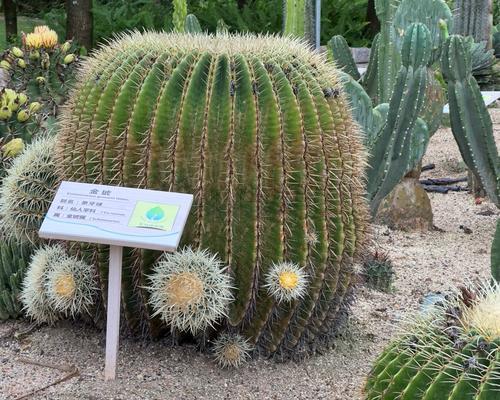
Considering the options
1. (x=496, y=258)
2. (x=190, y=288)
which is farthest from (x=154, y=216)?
(x=496, y=258)

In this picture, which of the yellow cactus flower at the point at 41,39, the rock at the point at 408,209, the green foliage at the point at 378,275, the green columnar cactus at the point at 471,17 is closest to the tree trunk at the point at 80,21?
the green columnar cactus at the point at 471,17

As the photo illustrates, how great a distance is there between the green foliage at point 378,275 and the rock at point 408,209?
1.52 m

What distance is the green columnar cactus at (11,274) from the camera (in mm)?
3584

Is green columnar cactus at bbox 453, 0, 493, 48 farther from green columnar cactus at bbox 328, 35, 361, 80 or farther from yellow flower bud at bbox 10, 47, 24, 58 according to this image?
yellow flower bud at bbox 10, 47, 24, 58

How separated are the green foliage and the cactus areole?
3.17ft

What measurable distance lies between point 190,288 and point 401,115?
2.41 meters

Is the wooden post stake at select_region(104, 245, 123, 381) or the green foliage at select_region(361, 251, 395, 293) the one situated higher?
the wooden post stake at select_region(104, 245, 123, 381)

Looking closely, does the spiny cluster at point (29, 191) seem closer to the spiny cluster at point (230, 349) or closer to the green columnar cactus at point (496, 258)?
the spiny cluster at point (230, 349)

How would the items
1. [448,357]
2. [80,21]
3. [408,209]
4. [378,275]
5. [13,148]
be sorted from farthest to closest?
[80,21] < [408,209] < [378,275] < [13,148] < [448,357]

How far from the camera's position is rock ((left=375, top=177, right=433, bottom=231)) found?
226 inches

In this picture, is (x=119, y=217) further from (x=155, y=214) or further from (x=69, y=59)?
(x=69, y=59)

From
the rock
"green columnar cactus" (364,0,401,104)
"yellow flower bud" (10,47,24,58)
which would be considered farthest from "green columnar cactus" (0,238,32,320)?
"green columnar cactus" (364,0,401,104)

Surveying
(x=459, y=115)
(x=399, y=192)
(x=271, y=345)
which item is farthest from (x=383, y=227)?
(x=271, y=345)

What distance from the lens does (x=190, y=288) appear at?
9.40ft
